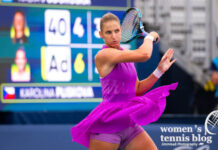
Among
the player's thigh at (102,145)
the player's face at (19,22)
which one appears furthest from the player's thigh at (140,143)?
the player's face at (19,22)

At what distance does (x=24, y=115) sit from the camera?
4625 millimetres

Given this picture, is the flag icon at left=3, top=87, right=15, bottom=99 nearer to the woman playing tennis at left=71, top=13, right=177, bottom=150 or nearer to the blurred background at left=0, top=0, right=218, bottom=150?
the blurred background at left=0, top=0, right=218, bottom=150

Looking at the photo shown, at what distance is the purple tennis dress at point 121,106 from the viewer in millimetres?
3025

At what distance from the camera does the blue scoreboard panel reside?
4.68 meters

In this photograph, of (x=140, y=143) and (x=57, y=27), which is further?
(x=57, y=27)

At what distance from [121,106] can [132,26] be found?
1.81ft

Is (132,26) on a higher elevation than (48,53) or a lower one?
higher

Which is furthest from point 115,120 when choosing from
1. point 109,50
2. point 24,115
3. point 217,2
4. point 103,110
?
point 217,2

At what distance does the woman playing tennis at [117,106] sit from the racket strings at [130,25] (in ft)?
0.44

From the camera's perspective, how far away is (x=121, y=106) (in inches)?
121

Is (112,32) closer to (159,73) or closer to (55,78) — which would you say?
(159,73)

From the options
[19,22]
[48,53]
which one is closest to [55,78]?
[48,53]

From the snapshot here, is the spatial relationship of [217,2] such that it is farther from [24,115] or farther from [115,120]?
[115,120]

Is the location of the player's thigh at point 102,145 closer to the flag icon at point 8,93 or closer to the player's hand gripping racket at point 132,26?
the player's hand gripping racket at point 132,26
